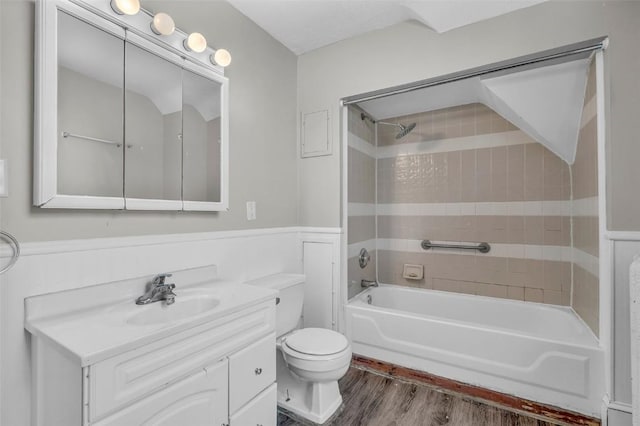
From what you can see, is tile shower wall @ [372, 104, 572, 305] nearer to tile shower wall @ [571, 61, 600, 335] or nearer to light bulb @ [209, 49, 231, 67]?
tile shower wall @ [571, 61, 600, 335]

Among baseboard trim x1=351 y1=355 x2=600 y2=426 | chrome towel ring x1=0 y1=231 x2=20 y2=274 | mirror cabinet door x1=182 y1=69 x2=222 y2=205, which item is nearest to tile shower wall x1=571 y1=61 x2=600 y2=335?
baseboard trim x1=351 y1=355 x2=600 y2=426

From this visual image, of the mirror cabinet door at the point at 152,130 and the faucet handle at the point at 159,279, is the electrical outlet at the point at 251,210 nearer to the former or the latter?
the mirror cabinet door at the point at 152,130

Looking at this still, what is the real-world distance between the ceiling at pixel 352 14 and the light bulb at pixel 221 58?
1.29ft

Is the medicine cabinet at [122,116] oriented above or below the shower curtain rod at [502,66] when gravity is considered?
below

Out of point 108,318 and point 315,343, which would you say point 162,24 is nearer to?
point 108,318

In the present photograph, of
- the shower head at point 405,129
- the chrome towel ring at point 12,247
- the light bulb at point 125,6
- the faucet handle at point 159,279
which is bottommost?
the faucet handle at point 159,279

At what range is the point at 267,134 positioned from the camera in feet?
7.19

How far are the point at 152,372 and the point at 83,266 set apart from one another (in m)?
0.56

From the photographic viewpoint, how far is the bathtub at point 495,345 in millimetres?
1714

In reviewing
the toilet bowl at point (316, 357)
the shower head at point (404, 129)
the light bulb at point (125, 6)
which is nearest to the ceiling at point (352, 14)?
the light bulb at point (125, 6)

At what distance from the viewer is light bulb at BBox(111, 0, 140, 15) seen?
4.26 ft

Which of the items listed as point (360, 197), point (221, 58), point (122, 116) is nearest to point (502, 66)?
point (360, 197)

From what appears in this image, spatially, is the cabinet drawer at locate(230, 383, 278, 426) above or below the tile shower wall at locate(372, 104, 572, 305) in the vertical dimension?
below

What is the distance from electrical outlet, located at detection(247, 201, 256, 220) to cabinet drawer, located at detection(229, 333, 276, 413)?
2.67 feet
